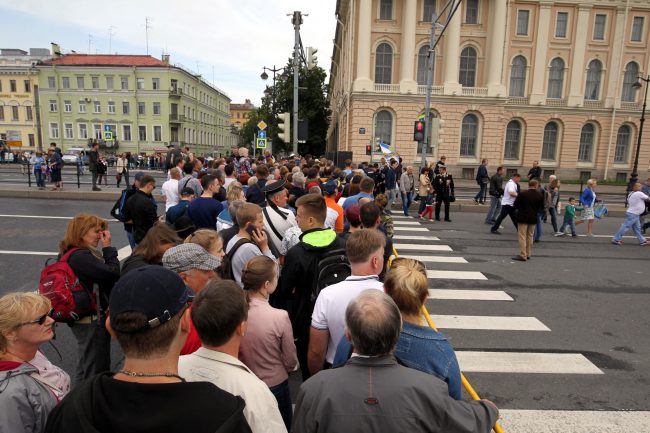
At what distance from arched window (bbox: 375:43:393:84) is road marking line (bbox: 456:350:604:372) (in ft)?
116

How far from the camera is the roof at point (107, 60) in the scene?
66438 millimetres

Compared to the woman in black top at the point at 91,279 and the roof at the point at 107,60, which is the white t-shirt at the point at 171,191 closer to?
the woman in black top at the point at 91,279

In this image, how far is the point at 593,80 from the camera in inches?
1623

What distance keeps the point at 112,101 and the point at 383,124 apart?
167 feet

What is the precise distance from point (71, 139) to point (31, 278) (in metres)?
70.8

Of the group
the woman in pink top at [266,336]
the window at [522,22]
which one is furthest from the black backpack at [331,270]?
the window at [522,22]

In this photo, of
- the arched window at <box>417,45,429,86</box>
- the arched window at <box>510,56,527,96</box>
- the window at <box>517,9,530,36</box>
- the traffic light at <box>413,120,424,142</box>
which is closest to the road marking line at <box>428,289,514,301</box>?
the traffic light at <box>413,120,424,142</box>

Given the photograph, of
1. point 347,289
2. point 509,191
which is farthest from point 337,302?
point 509,191

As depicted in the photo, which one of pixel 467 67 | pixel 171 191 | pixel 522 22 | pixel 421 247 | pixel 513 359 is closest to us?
pixel 513 359

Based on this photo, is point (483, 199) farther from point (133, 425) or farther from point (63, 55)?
point (63, 55)

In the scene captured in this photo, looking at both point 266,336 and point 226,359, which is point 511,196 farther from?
point 226,359

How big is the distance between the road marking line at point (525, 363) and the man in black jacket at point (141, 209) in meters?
4.78

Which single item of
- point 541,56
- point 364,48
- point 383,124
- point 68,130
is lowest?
point 68,130

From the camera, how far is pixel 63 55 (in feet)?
225
